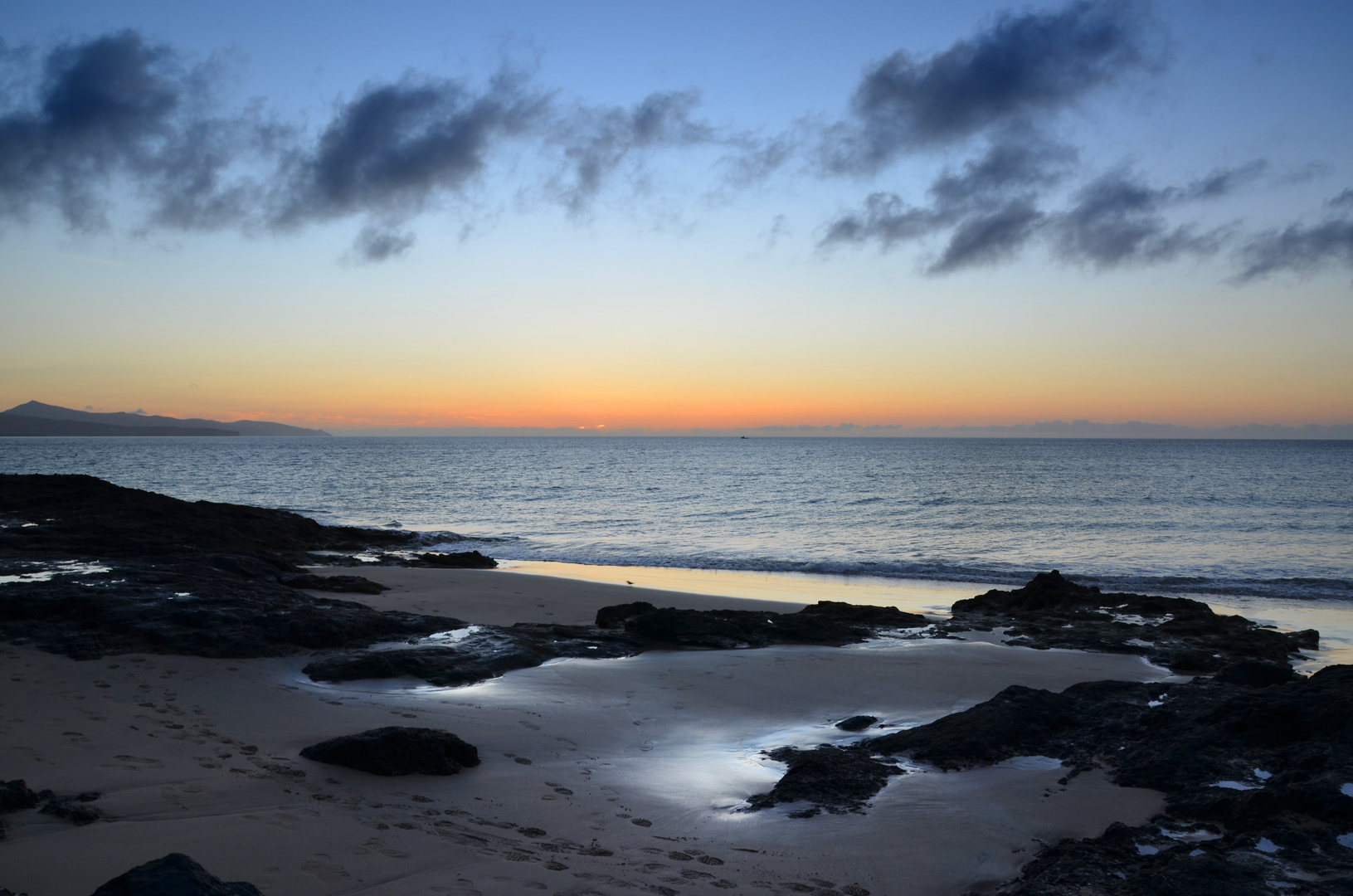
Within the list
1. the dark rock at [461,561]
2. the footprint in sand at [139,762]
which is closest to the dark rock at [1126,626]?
the footprint in sand at [139,762]

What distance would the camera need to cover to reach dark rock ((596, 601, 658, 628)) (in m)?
12.9

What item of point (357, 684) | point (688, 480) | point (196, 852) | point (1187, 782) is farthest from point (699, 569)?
point (688, 480)

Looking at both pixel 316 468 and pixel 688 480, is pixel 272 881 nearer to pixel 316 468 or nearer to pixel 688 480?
pixel 688 480

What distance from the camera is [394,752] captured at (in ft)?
18.7

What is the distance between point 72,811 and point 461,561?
1766cm

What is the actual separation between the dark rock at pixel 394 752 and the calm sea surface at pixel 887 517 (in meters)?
18.5

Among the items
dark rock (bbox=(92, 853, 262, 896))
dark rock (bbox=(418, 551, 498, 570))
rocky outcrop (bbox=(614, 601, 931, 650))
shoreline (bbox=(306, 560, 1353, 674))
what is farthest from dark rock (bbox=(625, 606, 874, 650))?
dark rock (bbox=(418, 551, 498, 570))

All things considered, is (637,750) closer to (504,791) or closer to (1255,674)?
(504,791)

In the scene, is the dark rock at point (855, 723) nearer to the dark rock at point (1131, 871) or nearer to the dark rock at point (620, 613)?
the dark rock at point (1131, 871)

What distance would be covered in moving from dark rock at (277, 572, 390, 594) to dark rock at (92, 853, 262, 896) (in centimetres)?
1308

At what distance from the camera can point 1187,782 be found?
216 inches

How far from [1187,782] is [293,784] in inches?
254

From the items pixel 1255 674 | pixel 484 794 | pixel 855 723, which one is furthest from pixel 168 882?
pixel 1255 674

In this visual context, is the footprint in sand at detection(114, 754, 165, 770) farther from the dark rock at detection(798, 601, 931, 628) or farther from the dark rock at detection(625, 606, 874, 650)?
the dark rock at detection(798, 601, 931, 628)
